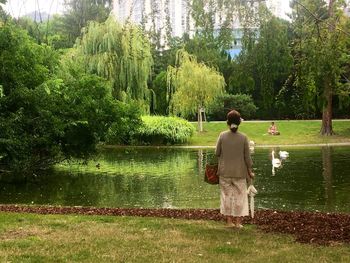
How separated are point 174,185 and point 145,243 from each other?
9.45m

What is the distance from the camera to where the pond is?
13.2 m

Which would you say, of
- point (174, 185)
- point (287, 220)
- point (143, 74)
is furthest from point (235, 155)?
point (143, 74)

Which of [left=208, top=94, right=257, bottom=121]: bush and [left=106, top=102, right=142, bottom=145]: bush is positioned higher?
[left=208, top=94, right=257, bottom=121]: bush

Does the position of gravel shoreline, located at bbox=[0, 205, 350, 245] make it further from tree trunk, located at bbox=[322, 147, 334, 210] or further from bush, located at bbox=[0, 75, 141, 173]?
bush, located at bbox=[0, 75, 141, 173]

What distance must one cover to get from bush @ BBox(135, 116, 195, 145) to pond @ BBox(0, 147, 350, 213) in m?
7.06

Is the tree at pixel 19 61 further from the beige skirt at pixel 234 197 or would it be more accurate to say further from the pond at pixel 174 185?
the beige skirt at pixel 234 197

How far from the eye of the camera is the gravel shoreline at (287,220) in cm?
710

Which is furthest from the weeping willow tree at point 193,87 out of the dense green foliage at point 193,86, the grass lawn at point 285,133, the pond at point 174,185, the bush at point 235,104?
the pond at point 174,185

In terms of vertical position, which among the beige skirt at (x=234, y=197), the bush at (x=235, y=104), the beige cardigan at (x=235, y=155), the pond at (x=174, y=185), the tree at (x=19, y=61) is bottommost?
the pond at (x=174, y=185)

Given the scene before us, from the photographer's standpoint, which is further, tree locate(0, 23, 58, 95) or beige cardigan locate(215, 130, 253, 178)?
tree locate(0, 23, 58, 95)

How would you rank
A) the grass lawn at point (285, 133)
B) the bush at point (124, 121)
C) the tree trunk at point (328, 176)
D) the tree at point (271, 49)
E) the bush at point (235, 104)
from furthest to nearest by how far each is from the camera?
the bush at point (235, 104), the grass lawn at point (285, 133), the bush at point (124, 121), the tree trunk at point (328, 176), the tree at point (271, 49)

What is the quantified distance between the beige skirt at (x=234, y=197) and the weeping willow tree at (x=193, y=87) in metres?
27.9

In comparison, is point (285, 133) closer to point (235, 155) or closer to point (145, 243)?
point (235, 155)

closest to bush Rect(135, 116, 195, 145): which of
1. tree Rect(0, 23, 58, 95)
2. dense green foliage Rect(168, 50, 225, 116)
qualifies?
dense green foliage Rect(168, 50, 225, 116)
